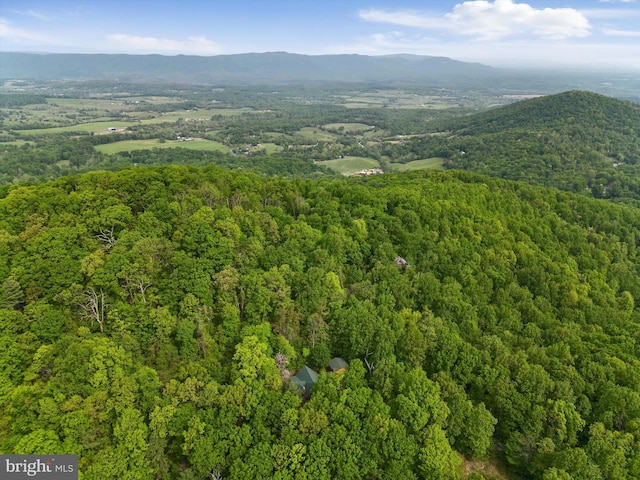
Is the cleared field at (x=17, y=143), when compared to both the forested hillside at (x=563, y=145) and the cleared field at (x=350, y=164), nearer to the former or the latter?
the cleared field at (x=350, y=164)

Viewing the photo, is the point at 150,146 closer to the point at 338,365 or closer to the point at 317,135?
the point at 317,135

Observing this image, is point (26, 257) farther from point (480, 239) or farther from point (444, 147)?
point (444, 147)

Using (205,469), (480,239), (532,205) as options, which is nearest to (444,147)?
(532,205)

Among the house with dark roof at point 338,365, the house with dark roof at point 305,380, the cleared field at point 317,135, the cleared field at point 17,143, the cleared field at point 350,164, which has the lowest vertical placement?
the house with dark roof at point 338,365

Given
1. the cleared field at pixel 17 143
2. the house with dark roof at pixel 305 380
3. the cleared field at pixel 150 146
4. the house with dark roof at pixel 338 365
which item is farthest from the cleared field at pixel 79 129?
the house with dark roof at pixel 305 380

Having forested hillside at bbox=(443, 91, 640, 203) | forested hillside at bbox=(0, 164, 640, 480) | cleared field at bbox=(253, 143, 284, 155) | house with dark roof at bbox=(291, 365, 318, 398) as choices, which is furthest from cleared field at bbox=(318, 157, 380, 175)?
house with dark roof at bbox=(291, 365, 318, 398)

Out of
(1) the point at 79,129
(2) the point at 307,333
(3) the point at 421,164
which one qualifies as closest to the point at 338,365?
(2) the point at 307,333
